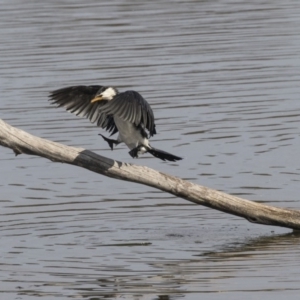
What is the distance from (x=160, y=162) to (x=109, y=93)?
10.5ft

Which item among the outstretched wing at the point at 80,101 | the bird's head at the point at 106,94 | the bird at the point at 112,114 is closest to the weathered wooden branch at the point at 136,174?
the bird at the point at 112,114

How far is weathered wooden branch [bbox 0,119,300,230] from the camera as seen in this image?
810cm

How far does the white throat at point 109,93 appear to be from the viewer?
8.35m

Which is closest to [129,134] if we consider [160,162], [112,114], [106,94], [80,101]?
[112,114]

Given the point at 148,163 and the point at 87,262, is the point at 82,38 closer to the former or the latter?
the point at 148,163

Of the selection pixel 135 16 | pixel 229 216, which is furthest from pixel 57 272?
pixel 135 16

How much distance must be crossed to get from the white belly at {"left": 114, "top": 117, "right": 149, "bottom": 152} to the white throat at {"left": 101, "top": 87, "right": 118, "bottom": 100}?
0.24 meters

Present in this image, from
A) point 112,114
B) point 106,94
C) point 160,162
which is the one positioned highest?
point 106,94

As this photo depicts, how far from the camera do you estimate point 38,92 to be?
590 inches

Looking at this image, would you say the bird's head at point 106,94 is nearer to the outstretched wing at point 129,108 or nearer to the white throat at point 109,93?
the white throat at point 109,93

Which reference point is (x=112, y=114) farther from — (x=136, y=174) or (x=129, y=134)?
(x=136, y=174)

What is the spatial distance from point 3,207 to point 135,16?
1229cm

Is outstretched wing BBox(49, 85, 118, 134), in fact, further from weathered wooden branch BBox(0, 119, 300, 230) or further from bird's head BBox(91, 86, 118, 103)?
weathered wooden branch BBox(0, 119, 300, 230)

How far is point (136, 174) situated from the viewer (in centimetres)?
820
